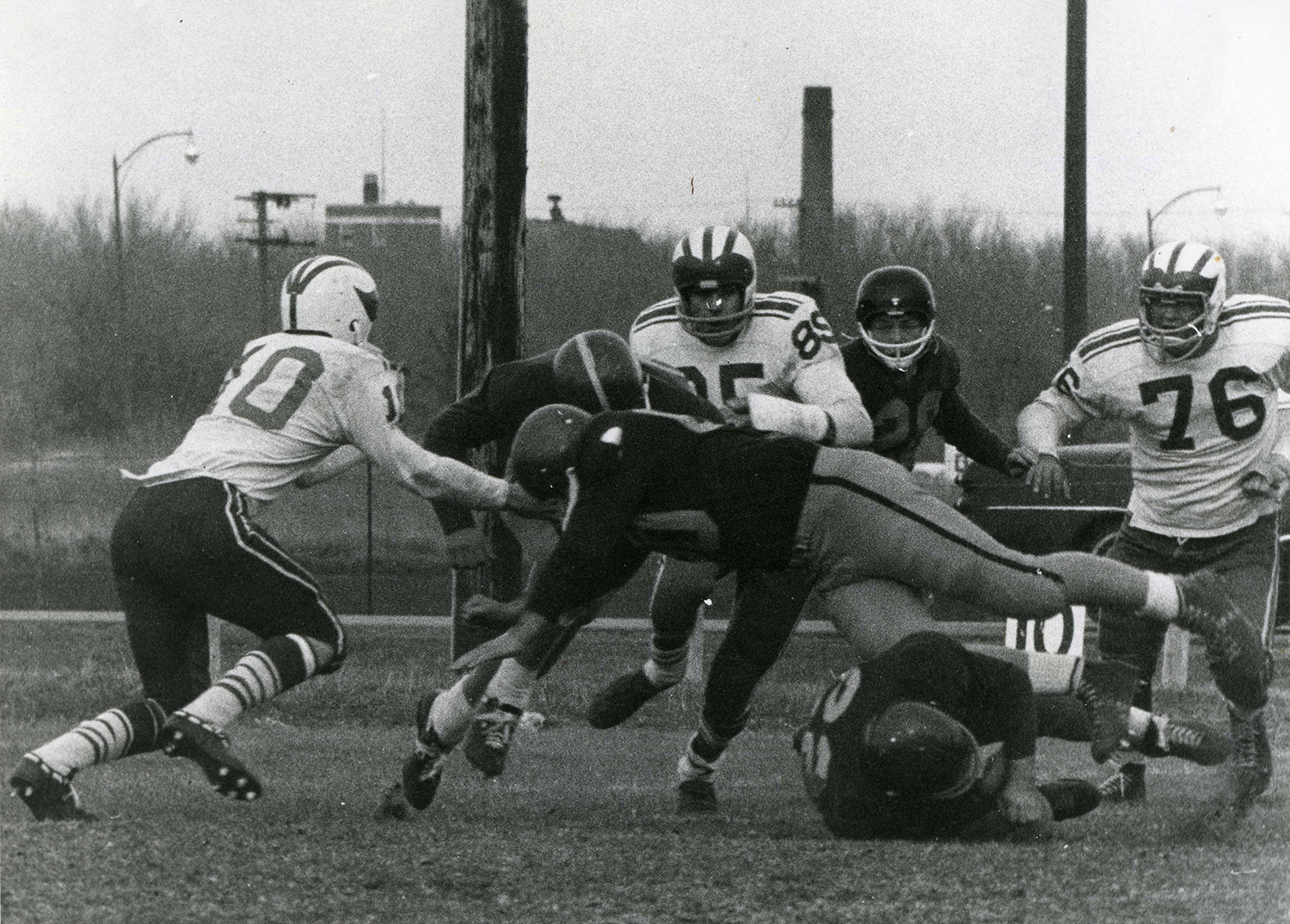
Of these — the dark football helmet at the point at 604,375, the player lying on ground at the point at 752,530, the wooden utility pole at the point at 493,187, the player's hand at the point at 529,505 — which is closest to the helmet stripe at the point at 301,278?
the dark football helmet at the point at 604,375

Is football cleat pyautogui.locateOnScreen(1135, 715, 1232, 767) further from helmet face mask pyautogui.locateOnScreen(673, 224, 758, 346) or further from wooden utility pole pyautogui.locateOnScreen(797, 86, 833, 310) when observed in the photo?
wooden utility pole pyautogui.locateOnScreen(797, 86, 833, 310)

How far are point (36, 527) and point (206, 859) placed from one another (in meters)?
9.70

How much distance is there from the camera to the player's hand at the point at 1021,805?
16.1ft

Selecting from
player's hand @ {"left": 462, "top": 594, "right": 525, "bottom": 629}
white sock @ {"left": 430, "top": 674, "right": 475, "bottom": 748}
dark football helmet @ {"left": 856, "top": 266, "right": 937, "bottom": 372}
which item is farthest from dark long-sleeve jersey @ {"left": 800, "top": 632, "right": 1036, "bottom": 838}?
dark football helmet @ {"left": 856, "top": 266, "right": 937, "bottom": 372}

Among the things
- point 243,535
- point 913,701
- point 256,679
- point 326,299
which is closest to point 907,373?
point 913,701

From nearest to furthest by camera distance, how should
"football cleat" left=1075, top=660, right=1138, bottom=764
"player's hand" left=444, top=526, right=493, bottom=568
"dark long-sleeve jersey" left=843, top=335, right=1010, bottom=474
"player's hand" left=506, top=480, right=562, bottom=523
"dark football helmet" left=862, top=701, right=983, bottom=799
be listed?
1. "dark football helmet" left=862, top=701, right=983, bottom=799
2. "football cleat" left=1075, top=660, right=1138, bottom=764
3. "player's hand" left=506, top=480, right=562, bottom=523
4. "player's hand" left=444, top=526, right=493, bottom=568
5. "dark long-sleeve jersey" left=843, top=335, right=1010, bottom=474

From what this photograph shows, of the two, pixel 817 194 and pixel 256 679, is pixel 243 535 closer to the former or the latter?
pixel 256 679

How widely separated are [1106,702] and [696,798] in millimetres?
1359

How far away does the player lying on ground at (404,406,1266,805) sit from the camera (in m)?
5.07

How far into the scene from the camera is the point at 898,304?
6281mm

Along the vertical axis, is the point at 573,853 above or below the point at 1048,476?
below

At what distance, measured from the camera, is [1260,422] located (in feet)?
20.3

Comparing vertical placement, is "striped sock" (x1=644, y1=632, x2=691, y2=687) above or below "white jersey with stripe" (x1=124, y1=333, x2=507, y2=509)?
below

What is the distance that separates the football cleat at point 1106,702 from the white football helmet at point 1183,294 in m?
1.11
